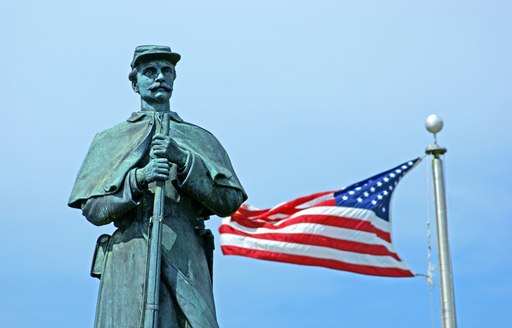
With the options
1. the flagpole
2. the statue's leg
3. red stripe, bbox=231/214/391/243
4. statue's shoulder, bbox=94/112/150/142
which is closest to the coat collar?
statue's shoulder, bbox=94/112/150/142

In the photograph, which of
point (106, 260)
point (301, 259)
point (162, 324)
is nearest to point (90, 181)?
point (106, 260)

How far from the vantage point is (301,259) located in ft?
101

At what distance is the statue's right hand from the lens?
495 inches

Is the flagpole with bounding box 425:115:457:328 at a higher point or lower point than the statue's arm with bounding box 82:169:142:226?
higher

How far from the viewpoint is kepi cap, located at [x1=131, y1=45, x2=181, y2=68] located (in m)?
13.4

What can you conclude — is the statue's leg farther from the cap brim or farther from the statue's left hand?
the cap brim

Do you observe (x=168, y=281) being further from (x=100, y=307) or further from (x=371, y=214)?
(x=371, y=214)

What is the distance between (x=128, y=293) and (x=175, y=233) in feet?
2.33

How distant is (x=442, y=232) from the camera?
3077 centimetres

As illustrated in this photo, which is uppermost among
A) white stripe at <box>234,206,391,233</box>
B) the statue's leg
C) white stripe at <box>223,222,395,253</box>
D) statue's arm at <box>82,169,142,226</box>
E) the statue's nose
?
white stripe at <box>234,206,391,233</box>

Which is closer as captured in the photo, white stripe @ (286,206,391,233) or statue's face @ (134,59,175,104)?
statue's face @ (134,59,175,104)

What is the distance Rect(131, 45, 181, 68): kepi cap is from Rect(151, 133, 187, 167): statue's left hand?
95 centimetres

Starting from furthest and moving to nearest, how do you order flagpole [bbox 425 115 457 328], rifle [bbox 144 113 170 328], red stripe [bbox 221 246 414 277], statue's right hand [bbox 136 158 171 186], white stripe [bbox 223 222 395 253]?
1. white stripe [bbox 223 222 395 253]
2. red stripe [bbox 221 246 414 277]
3. flagpole [bbox 425 115 457 328]
4. statue's right hand [bbox 136 158 171 186]
5. rifle [bbox 144 113 170 328]

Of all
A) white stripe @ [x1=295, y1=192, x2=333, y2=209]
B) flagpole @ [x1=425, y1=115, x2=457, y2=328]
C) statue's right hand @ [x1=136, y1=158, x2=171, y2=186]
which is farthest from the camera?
white stripe @ [x1=295, y1=192, x2=333, y2=209]
